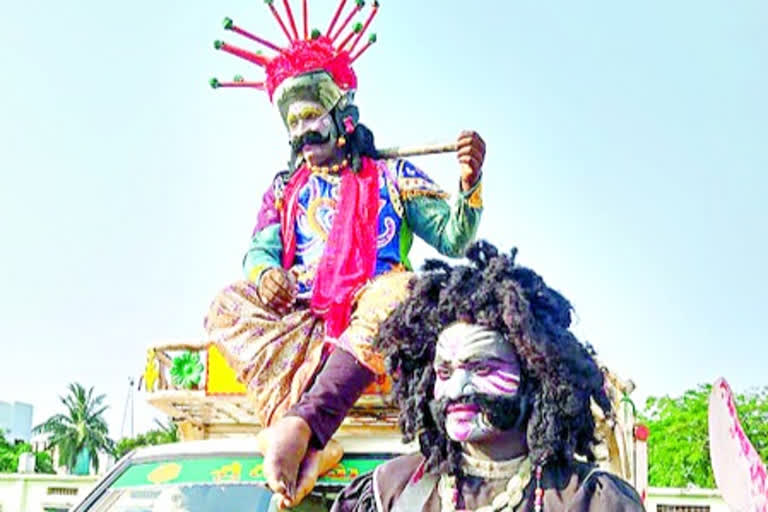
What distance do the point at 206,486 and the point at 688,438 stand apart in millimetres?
30839

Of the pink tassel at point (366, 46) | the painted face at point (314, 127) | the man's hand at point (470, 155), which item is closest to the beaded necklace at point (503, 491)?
the man's hand at point (470, 155)

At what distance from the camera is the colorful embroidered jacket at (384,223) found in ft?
15.5

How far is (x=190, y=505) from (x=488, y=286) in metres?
1.36

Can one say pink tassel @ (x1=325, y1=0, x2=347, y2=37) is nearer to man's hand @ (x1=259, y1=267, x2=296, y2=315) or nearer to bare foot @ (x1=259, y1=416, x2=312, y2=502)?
man's hand @ (x1=259, y1=267, x2=296, y2=315)

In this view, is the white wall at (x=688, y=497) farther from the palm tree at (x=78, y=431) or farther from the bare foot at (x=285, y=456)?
the palm tree at (x=78, y=431)

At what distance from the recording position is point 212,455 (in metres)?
3.96

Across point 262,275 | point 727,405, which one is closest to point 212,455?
point 262,275

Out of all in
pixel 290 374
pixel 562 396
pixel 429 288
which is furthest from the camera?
pixel 290 374

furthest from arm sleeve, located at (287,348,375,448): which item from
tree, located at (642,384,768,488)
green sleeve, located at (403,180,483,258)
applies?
tree, located at (642,384,768,488)

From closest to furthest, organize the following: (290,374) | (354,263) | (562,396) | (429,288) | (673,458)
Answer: (562,396), (429,288), (290,374), (354,263), (673,458)

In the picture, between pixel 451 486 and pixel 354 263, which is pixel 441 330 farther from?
pixel 354 263

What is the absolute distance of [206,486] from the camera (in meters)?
3.93

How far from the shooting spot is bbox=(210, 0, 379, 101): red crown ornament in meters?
4.95

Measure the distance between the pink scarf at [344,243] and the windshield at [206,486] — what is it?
641mm
